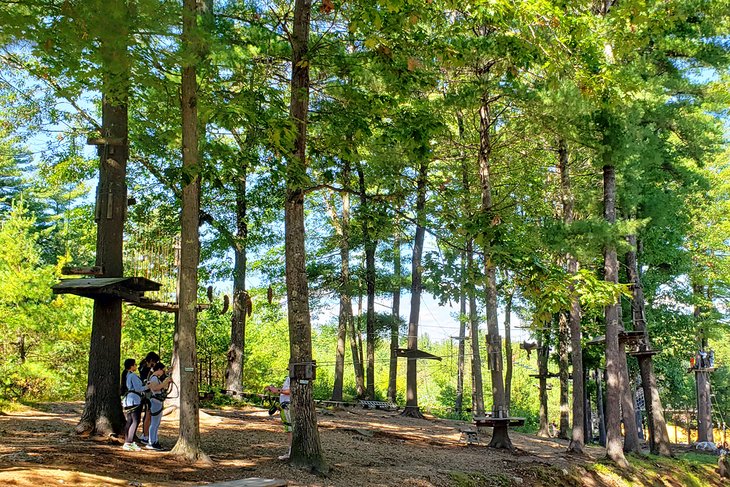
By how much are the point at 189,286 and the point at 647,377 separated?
52.0ft

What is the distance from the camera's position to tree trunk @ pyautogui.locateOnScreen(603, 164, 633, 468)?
1508cm

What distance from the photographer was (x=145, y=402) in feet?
30.9

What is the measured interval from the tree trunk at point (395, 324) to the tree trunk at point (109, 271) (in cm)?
1425

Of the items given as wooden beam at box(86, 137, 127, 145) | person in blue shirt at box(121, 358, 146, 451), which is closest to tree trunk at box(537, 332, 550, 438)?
person in blue shirt at box(121, 358, 146, 451)

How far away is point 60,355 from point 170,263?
7.54 meters

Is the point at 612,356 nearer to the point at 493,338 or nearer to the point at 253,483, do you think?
the point at 493,338

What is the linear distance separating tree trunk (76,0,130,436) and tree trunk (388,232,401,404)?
1425 centimetres

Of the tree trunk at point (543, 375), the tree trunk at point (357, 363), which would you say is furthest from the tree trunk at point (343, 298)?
the tree trunk at point (543, 375)

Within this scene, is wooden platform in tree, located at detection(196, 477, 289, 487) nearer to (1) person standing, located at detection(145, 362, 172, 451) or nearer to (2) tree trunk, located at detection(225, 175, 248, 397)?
(1) person standing, located at detection(145, 362, 172, 451)

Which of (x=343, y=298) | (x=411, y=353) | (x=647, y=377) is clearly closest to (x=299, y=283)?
(x=411, y=353)

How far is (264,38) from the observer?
32.7 feet

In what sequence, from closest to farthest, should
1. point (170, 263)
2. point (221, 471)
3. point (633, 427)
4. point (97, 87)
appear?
1. point (221, 471)
2. point (97, 87)
3. point (170, 263)
4. point (633, 427)

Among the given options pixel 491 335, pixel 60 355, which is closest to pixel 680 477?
pixel 491 335

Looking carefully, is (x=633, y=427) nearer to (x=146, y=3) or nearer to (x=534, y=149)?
(x=534, y=149)
